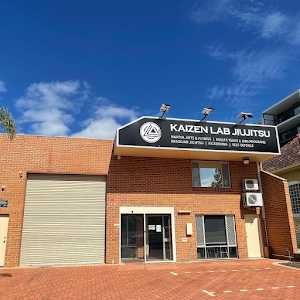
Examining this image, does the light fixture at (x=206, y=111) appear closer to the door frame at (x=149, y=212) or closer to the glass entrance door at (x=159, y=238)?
the door frame at (x=149, y=212)

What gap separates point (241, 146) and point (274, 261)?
5710 millimetres

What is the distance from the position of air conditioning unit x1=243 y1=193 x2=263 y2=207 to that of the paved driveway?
3.07 m

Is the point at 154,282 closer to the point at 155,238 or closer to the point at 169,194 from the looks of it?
the point at 155,238

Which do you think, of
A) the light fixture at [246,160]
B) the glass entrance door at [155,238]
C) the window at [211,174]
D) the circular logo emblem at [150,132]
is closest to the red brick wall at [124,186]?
the window at [211,174]

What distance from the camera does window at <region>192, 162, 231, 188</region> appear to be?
590 inches

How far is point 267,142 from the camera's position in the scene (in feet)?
47.3

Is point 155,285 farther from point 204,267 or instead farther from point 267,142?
point 267,142

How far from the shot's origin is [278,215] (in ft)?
47.3

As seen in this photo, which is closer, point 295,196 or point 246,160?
point 246,160

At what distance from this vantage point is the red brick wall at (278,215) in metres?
13.7

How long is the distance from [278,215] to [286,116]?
3528 centimetres

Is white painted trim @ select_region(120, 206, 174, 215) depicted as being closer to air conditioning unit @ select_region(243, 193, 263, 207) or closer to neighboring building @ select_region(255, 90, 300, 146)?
air conditioning unit @ select_region(243, 193, 263, 207)

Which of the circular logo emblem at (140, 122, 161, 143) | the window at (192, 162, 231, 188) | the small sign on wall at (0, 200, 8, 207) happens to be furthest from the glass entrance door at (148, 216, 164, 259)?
the small sign on wall at (0, 200, 8, 207)

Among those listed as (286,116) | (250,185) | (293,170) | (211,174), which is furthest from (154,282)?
(286,116)
